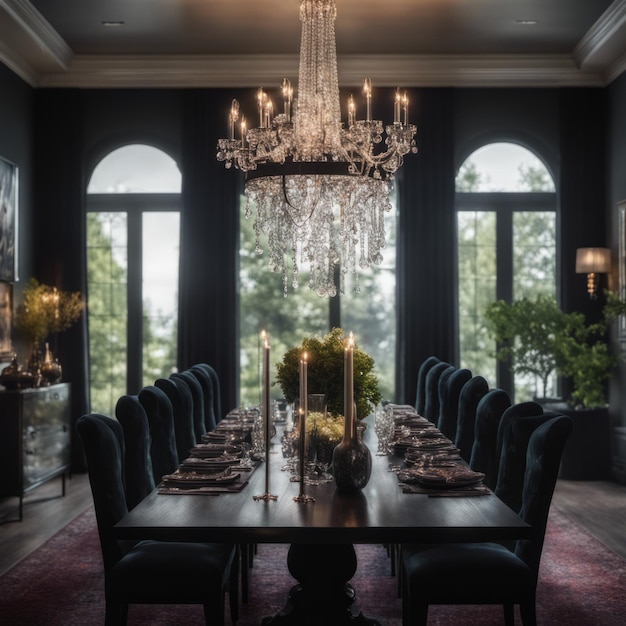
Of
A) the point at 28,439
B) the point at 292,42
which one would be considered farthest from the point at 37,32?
the point at 28,439

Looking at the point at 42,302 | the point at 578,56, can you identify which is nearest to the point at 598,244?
the point at 578,56

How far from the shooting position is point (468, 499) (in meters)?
2.92

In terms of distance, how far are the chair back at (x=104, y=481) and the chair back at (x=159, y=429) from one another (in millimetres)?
910

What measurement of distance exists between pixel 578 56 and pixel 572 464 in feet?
11.6

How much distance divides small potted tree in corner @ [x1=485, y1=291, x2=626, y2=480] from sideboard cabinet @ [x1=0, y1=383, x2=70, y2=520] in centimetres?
373

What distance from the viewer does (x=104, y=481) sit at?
2.99 meters

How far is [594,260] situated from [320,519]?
210 inches

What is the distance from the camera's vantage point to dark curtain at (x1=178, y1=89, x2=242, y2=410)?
7.62 meters

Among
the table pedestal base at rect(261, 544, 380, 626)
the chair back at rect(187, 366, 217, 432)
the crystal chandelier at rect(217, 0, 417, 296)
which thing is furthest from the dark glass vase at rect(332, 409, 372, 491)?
the chair back at rect(187, 366, 217, 432)

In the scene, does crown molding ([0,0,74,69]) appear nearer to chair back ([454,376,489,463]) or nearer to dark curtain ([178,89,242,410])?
dark curtain ([178,89,242,410])

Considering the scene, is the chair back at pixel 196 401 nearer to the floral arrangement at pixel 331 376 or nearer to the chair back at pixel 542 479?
the floral arrangement at pixel 331 376

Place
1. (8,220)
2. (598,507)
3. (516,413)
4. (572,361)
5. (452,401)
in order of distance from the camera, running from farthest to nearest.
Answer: (572,361)
(8,220)
(598,507)
(452,401)
(516,413)

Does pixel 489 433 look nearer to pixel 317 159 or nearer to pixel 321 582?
pixel 321 582

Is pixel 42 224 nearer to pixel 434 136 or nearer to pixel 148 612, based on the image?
pixel 434 136
